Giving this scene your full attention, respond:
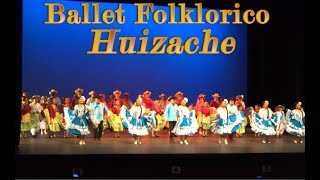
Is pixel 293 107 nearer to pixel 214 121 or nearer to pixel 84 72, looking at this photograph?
pixel 214 121

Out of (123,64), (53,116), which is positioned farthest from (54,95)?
(123,64)

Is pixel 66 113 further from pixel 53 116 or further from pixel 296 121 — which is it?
pixel 296 121

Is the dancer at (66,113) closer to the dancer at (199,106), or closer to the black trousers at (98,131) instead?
the black trousers at (98,131)

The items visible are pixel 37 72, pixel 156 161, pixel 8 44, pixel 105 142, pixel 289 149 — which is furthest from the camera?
pixel 37 72

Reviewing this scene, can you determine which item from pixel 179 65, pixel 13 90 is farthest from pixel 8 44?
pixel 179 65

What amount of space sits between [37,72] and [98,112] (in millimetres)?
1269

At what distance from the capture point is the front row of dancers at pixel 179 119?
7609 mm

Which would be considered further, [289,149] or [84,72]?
[84,72]

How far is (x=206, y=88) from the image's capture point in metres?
8.84

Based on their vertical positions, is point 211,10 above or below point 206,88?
above

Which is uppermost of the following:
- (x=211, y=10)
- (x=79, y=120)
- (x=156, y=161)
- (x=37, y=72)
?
(x=211, y=10)

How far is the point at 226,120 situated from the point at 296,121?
1028 mm

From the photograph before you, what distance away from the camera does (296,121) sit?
796cm

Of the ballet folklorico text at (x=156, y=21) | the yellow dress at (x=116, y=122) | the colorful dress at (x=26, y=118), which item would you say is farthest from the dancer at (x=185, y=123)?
the colorful dress at (x=26, y=118)
